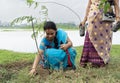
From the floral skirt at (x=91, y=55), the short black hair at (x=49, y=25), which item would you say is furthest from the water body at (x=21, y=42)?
the short black hair at (x=49, y=25)

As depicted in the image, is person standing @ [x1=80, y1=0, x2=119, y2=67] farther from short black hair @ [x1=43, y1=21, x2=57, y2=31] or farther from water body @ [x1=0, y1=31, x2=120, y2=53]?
water body @ [x1=0, y1=31, x2=120, y2=53]

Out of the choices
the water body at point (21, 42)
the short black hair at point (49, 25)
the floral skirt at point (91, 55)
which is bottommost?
the water body at point (21, 42)

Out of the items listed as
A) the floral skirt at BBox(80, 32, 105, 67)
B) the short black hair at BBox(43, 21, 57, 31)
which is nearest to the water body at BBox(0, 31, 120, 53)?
the floral skirt at BBox(80, 32, 105, 67)

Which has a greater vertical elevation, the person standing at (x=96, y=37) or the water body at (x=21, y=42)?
the person standing at (x=96, y=37)

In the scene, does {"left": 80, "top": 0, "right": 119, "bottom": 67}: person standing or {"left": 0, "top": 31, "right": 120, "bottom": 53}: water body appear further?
{"left": 0, "top": 31, "right": 120, "bottom": 53}: water body

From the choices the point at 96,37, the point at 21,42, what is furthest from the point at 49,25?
the point at 21,42

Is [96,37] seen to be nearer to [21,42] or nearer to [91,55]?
[91,55]

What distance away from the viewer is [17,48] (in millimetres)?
9977

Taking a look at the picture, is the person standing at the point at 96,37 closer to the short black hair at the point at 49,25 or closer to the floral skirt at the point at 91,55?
the floral skirt at the point at 91,55

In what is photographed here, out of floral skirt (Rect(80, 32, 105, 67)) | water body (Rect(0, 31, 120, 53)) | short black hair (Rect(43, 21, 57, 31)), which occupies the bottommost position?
water body (Rect(0, 31, 120, 53))

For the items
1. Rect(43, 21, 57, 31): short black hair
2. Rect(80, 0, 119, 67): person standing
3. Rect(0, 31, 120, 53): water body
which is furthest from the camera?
Rect(0, 31, 120, 53): water body

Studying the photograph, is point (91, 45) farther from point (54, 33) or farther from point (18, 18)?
point (18, 18)

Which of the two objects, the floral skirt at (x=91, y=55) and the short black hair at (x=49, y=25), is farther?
the floral skirt at (x=91, y=55)

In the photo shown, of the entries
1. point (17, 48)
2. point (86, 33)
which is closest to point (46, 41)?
point (86, 33)
